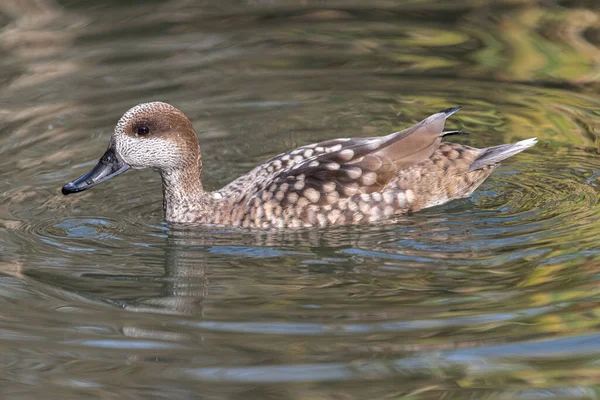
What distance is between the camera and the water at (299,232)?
19.8ft

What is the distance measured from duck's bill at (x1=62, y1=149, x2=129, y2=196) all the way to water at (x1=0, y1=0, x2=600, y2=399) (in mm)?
384

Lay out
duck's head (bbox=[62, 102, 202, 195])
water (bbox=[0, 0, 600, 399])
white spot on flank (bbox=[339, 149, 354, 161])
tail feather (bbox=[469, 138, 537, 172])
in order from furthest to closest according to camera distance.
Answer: tail feather (bbox=[469, 138, 537, 172]), white spot on flank (bbox=[339, 149, 354, 161]), duck's head (bbox=[62, 102, 202, 195]), water (bbox=[0, 0, 600, 399])

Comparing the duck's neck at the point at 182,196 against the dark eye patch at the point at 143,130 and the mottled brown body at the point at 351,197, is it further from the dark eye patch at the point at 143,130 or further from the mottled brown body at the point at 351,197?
the dark eye patch at the point at 143,130

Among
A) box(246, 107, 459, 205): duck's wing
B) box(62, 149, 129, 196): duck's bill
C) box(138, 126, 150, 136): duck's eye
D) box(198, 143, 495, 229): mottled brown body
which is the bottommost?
box(198, 143, 495, 229): mottled brown body

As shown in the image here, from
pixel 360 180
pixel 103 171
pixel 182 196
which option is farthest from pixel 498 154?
pixel 103 171

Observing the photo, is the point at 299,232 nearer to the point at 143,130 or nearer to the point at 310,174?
the point at 310,174

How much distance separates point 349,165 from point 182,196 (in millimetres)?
1408

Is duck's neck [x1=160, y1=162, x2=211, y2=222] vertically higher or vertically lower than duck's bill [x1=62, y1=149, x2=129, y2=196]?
lower

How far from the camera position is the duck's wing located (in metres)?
8.43

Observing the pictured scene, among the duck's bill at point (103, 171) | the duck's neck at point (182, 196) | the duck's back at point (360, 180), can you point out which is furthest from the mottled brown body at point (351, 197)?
the duck's bill at point (103, 171)

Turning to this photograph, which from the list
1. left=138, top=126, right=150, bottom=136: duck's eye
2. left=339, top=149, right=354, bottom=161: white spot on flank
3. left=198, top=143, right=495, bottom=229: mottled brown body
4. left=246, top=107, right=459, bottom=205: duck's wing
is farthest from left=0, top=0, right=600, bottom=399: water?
left=138, top=126, right=150, bottom=136: duck's eye

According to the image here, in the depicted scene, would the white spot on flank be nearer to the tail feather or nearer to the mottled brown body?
the mottled brown body

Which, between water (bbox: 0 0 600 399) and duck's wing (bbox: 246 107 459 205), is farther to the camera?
duck's wing (bbox: 246 107 459 205)

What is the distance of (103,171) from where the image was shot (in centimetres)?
844
